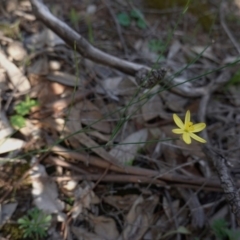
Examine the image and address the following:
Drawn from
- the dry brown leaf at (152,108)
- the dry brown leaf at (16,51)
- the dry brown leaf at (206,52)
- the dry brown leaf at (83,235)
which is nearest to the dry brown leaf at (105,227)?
the dry brown leaf at (83,235)

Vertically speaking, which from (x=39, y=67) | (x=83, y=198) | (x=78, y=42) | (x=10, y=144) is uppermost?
(x=78, y=42)

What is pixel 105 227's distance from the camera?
5.13 ft

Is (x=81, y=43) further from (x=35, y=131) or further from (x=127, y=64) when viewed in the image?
(x=35, y=131)

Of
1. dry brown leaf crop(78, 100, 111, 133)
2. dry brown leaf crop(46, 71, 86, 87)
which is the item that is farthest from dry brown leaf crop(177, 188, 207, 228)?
dry brown leaf crop(46, 71, 86, 87)

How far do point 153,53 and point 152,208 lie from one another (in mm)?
866

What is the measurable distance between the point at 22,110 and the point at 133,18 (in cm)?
94

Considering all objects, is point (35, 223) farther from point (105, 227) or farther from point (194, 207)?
point (194, 207)

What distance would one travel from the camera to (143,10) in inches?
93.2

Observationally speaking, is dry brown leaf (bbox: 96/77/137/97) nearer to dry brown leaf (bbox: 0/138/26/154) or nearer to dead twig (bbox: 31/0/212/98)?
dead twig (bbox: 31/0/212/98)

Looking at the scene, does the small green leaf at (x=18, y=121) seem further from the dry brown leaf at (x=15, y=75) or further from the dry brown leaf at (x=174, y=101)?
the dry brown leaf at (x=174, y=101)

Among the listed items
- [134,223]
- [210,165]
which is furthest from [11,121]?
[210,165]

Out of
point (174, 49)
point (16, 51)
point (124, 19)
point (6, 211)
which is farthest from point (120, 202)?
point (124, 19)

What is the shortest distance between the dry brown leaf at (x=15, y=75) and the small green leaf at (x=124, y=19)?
0.72m

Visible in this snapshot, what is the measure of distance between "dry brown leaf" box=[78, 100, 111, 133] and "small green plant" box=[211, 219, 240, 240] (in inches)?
22.7
